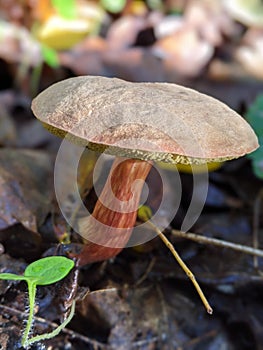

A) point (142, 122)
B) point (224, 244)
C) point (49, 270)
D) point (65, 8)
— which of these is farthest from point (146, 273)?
point (65, 8)

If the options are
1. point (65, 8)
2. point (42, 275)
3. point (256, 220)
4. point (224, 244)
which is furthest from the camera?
point (65, 8)

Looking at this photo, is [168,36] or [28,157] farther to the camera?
[168,36]

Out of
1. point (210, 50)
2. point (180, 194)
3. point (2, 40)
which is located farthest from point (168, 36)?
point (180, 194)

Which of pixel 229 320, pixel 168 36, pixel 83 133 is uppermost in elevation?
pixel 83 133

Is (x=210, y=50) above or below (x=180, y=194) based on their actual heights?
above

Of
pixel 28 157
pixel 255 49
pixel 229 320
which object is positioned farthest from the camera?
pixel 255 49

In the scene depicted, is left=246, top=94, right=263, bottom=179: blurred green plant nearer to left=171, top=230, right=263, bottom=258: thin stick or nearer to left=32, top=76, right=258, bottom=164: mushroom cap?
left=171, top=230, right=263, bottom=258: thin stick

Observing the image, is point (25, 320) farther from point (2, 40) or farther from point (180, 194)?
point (2, 40)

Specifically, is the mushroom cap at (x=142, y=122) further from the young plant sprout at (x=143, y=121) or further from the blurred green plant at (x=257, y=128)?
the blurred green plant at (x=257, y=128)

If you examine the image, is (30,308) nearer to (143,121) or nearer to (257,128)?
(143,121)
